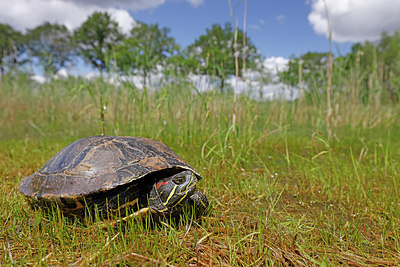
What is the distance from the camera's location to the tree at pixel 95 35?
38125 millimetres

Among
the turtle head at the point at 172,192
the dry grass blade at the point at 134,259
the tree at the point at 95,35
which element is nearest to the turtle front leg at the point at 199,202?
the turtle head at the point at 172,192

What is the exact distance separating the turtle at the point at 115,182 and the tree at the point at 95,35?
133 feet

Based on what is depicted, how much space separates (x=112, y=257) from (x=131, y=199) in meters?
0.47

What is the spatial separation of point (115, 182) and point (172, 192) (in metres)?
0.42

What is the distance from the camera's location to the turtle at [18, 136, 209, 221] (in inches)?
66.3

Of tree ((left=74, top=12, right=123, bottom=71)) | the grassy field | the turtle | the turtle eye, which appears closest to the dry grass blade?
the grassy field

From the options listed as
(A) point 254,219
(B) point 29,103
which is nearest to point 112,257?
(A) point 254,219

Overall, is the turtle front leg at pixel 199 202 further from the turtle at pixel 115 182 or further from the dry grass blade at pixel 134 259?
the dry grass blade at pixel 134 259

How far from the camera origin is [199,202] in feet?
6.46

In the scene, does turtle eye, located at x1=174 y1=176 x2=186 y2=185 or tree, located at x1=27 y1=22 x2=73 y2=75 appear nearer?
turtle eye, located at x1=174 y1=176 x2=186 y2=185

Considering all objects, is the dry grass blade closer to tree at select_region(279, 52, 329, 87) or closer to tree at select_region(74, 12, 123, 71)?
tree at select_region(279, 52, 329, 87)

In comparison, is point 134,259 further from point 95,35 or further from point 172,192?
point 95,35

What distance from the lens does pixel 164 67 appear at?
16.6 feet

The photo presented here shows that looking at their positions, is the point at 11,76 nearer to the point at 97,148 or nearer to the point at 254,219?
the point at 97,148
